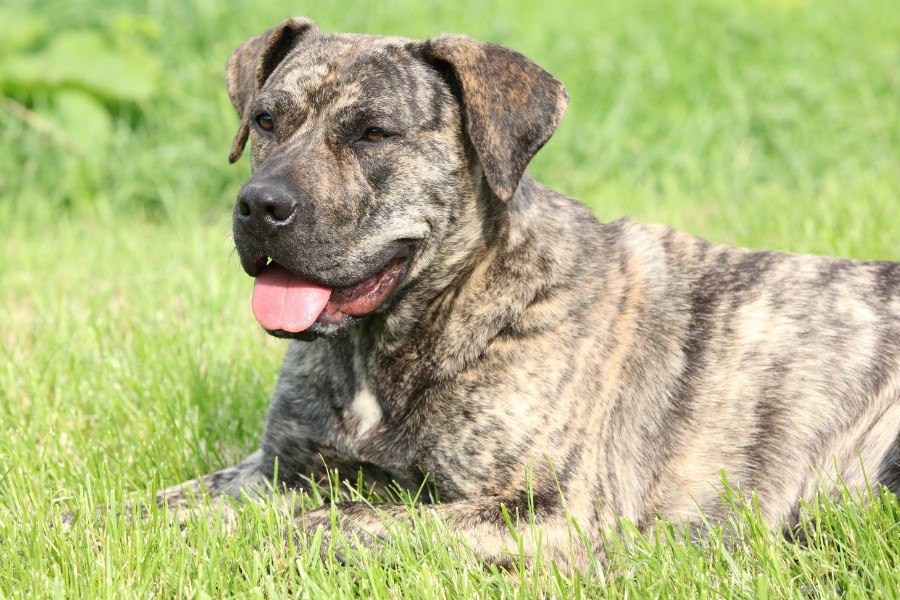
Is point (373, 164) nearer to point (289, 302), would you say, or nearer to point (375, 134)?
point (375, 134)

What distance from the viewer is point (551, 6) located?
40.2 ft

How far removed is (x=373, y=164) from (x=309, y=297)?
1.67 ft

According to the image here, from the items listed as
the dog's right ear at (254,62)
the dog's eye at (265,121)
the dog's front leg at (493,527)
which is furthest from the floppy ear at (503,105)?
the dog's front leg at (493,527)

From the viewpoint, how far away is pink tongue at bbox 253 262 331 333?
3678 millimetres

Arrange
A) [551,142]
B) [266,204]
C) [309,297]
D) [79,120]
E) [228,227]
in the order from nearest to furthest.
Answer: [266,204] < [309,297] < [228,227] < [79,120] < [551,142]

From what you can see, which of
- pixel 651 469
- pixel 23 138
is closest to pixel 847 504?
pixel 651 469

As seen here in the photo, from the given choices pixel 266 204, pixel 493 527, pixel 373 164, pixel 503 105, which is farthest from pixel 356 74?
pixel 493 527

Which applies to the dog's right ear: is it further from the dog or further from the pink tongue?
the pink tongue

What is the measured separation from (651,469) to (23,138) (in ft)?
20.9

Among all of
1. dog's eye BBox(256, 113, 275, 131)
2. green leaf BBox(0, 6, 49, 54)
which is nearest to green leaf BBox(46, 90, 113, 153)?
green leaf BBox(0, 6, 49, 54)

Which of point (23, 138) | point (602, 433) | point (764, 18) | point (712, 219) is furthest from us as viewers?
Answer: point (764, 18)

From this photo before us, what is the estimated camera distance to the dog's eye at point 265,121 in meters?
4.00

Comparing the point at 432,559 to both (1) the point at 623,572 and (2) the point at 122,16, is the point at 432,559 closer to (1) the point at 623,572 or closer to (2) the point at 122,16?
(1) the point at 623,572

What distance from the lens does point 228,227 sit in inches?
A: 312
